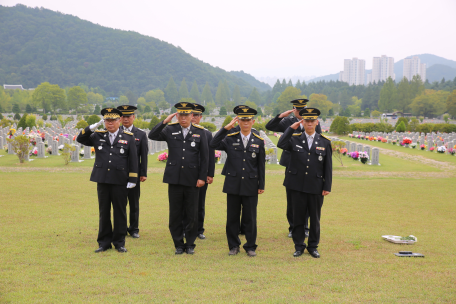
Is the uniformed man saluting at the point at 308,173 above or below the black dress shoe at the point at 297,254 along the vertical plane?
above

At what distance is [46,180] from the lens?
11.9 meters

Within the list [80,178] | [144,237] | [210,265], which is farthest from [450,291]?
[80,178]

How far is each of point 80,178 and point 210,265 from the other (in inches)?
362

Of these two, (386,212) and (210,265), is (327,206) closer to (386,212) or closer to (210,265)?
(386,212)

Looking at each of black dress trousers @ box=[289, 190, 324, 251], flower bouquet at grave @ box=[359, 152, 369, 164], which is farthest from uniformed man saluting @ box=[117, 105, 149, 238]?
flower bouquet at grave @ box=[359, 152, 369, 164]

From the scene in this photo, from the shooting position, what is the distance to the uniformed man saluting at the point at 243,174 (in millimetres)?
5254

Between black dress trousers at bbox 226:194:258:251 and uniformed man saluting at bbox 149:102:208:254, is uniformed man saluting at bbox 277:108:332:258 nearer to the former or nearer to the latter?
black dress trousers at bbox 226:194:258:251

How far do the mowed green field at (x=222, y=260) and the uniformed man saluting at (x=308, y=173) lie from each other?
0.33m

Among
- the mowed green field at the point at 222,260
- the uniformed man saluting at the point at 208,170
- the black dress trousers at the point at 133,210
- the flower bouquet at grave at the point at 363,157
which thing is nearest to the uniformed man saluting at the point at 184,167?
the uniformed man saluting at the point at 208,170

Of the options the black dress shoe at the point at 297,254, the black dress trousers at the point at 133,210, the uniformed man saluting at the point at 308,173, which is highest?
the uniformed man saluting at the point at 308,173

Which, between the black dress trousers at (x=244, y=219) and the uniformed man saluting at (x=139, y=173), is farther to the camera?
the uniformed man saluting at (x=139, y=173)

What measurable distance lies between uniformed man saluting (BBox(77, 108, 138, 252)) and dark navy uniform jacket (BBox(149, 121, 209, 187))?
1.53ft

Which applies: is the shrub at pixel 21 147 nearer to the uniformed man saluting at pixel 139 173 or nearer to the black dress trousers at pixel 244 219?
the uniformed man saluting at pixel 139 173

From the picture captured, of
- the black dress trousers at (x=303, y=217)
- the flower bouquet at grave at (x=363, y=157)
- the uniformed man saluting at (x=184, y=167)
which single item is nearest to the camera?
the black dress trousers at (x=303, y=217)
